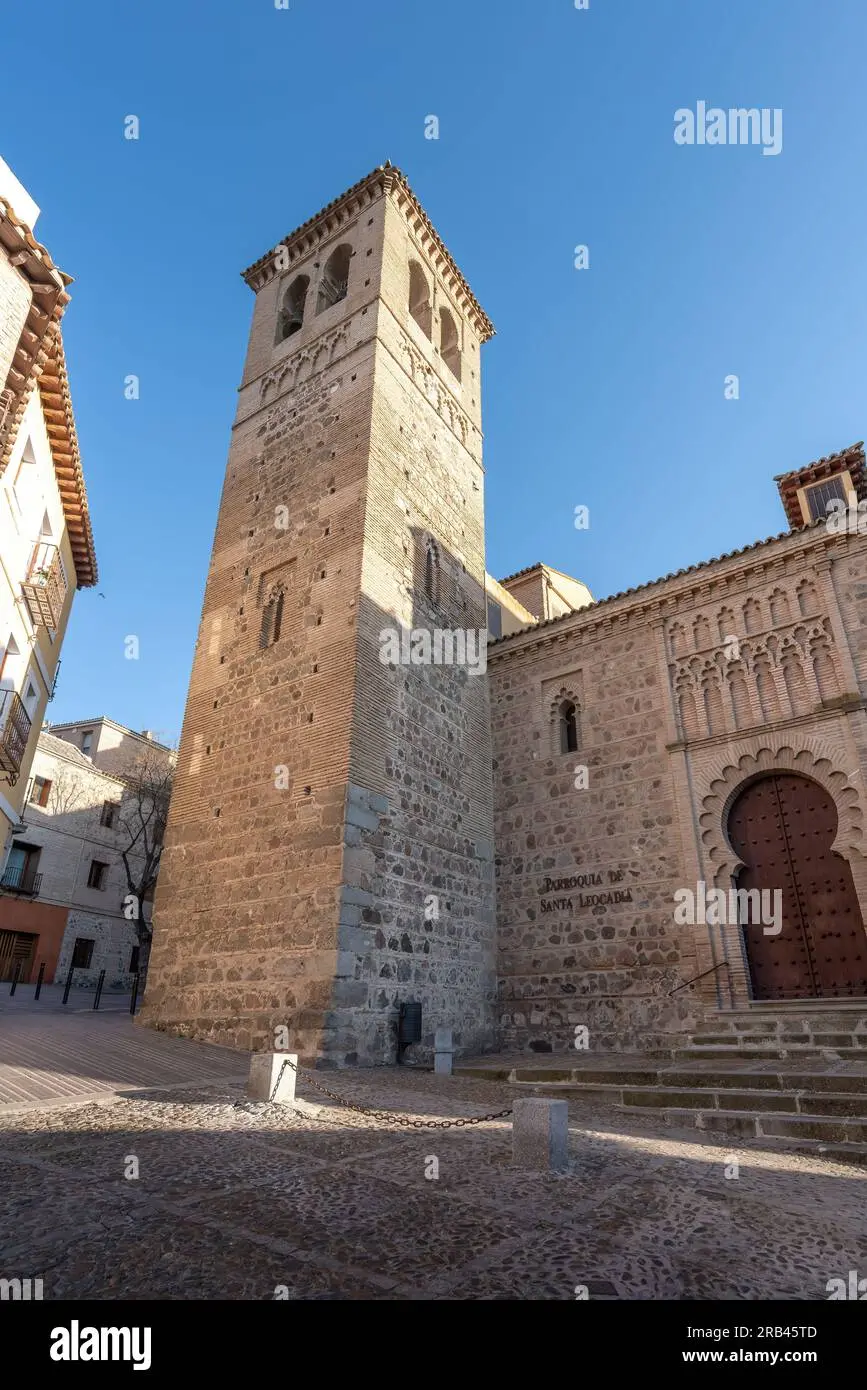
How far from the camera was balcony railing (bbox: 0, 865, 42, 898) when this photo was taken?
878 inches

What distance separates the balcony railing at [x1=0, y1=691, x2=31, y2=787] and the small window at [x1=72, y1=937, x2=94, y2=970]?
39.8 feet

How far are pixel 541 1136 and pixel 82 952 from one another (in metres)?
24.4

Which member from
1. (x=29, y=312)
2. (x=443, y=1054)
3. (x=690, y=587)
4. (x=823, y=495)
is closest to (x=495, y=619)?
(x=690, y=587)

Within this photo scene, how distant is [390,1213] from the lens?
341 centimetres

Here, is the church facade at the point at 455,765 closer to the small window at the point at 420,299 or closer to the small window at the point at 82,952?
the small window at the point at 420,299

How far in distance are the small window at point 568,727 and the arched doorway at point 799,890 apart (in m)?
3.06

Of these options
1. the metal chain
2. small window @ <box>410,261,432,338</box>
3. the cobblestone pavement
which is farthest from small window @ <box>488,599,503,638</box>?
the cobblestone pavement

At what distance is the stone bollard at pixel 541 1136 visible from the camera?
428cm

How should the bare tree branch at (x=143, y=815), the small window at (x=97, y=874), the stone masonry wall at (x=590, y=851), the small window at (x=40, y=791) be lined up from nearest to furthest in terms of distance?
the stone masonry wall at (x=590, y=851) < the small window at (x=40, y=791) < the bare tree branch at (x=143, y=815) < the small window at (x=97, y=874)

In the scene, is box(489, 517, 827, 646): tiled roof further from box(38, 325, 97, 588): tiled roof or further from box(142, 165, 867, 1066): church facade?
box(38, 325, 97, 588): tiled roof

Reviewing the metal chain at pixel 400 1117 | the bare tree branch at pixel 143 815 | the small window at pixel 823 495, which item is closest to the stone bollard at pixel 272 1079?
the metal chain at pixel 400 1117

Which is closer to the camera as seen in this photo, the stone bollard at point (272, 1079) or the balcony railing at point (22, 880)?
the stone bollard at point (272, 1079)
